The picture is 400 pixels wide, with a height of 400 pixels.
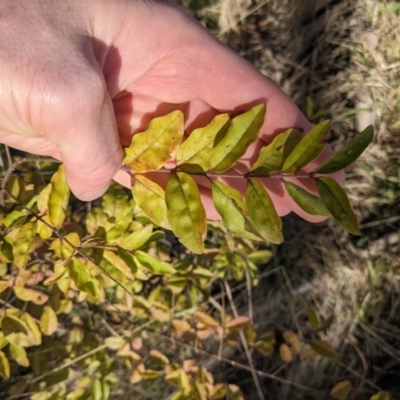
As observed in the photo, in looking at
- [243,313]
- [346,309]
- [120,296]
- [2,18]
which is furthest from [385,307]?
[2,18]

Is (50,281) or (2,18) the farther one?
(50,281)

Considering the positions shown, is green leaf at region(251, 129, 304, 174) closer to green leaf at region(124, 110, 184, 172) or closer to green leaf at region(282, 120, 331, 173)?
green leaf at region(282, 120, 331, 173)

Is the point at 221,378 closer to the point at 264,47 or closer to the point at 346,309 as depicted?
the point at 346,309

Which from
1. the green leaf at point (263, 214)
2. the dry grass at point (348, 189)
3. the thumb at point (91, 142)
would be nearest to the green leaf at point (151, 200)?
the thumb at point (91, 142)

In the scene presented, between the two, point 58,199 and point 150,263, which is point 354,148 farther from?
point 58,199

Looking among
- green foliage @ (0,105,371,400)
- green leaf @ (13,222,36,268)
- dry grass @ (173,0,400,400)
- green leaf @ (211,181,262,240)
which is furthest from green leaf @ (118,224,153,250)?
dry grass @ (173,0,400,400)

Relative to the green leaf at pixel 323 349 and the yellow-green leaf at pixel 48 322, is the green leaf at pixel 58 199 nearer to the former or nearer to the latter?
the yellow-green leaf at pixel 48 322
